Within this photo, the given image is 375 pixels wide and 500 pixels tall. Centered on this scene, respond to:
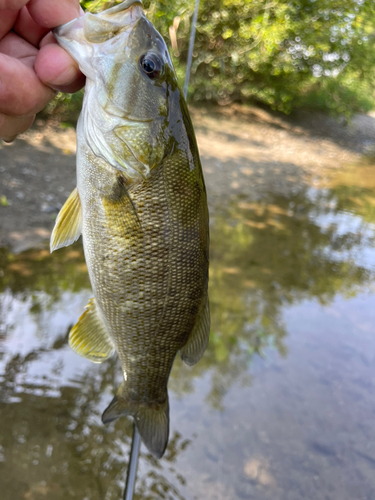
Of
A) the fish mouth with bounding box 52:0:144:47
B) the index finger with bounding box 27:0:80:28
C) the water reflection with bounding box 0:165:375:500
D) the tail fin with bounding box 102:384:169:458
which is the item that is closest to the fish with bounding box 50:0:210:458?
the fish mouth with bounding box 52:0:144:47

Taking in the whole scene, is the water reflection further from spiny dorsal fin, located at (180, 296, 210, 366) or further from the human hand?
the human hand

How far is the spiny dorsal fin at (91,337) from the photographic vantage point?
64.6 inches

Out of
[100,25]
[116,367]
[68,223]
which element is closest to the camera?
[100,25]

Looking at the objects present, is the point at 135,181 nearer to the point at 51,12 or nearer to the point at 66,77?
the point at 66,77

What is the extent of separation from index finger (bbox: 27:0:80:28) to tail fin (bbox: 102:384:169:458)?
140cm

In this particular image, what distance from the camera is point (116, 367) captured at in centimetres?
318

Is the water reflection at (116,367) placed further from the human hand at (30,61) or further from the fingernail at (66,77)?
the fingernail at (66,77)

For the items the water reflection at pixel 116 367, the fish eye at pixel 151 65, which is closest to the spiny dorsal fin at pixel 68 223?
the fish eye at pixel 151 65

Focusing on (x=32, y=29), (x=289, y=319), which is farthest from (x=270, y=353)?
(x=32, y=29)

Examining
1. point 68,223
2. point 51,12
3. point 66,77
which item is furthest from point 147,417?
point 51,12

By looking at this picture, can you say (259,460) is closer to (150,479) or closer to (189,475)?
(189,475)

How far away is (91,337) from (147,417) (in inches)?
15.7

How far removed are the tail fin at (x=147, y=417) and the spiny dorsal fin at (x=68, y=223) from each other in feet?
2.22

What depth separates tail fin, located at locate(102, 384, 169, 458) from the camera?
1657 millimetres
